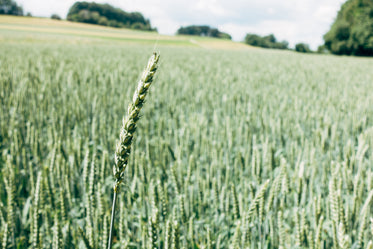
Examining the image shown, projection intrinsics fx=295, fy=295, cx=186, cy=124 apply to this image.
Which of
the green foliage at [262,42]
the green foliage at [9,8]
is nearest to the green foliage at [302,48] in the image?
the green foliage at [262,42]

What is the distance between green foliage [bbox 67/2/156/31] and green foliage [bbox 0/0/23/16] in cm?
968

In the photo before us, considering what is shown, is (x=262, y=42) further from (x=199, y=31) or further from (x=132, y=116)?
(x=132, y=116)

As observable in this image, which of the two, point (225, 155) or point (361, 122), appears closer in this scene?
point (225, 155)

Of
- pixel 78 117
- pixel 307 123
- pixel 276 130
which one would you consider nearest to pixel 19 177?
pixel 78 117

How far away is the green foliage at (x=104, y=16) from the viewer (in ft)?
206

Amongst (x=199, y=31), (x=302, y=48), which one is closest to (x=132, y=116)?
(x=302, y=48)

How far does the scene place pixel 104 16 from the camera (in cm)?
6731

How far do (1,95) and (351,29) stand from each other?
45182 mm

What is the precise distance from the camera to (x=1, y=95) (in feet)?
11.4

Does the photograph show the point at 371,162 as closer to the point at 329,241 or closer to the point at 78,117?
the point at 329,241

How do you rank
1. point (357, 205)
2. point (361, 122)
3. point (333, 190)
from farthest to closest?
1. point (361, 122)
2. point (357, 205)
3. point (333, 190)

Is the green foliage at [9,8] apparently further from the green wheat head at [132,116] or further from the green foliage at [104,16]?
the green wheat head at [132,116]

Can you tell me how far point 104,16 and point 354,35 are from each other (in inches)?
2031

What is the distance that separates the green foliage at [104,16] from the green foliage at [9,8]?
968 centimetres
